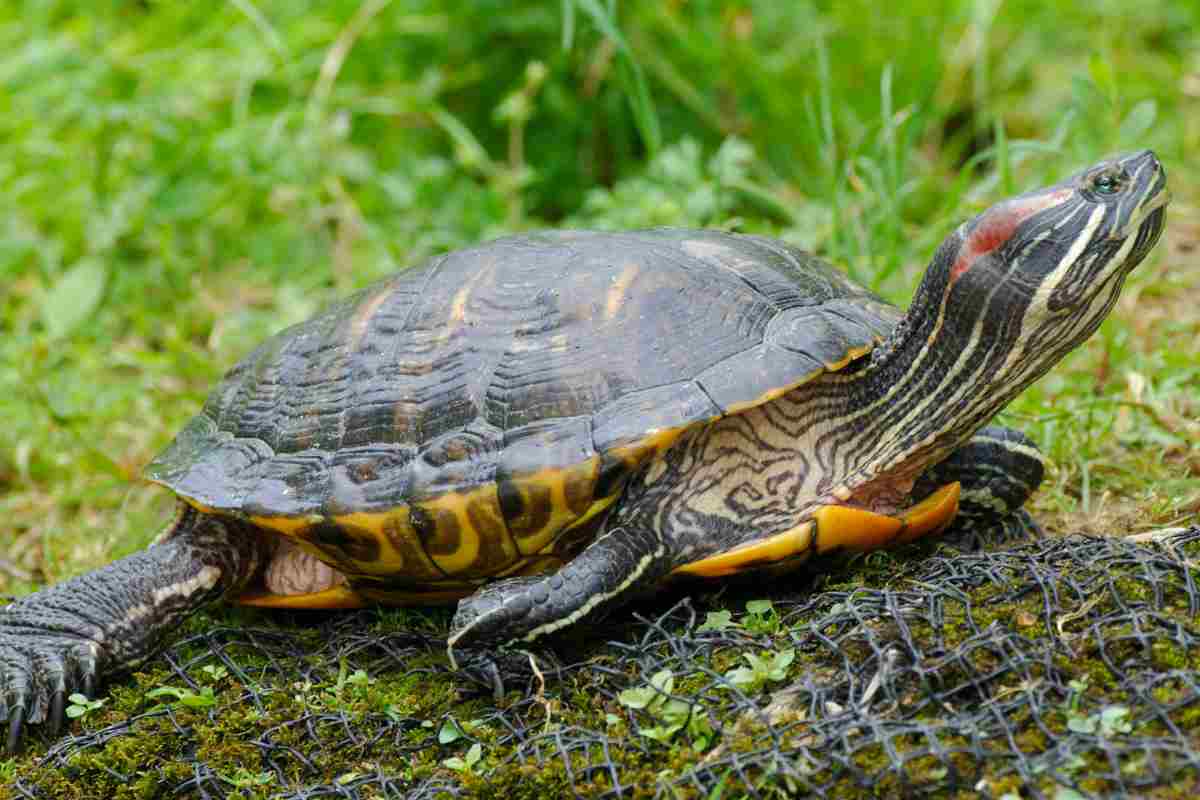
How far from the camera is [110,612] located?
3.71 m

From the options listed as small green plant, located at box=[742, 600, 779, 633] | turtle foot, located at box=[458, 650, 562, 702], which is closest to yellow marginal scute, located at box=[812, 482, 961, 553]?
small green plant, located at box=[742, 600, 779, 633]

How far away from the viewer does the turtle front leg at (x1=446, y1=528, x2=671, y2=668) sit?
322 centimetres

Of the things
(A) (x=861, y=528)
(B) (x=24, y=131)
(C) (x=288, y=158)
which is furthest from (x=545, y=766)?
(B) (x=24, y=131)

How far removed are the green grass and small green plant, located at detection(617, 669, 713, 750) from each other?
2.52m

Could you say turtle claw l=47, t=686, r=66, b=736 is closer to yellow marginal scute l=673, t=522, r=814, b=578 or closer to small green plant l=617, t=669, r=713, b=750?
small green plant l=617, t=669, r=713, b=750

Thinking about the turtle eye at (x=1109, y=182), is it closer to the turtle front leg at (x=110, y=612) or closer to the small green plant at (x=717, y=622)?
the small green plant at (x=717, y=622)

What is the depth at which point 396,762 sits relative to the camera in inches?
123

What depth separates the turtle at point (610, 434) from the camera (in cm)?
329

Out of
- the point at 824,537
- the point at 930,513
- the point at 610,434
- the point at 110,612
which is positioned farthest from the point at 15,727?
the point at 930,513

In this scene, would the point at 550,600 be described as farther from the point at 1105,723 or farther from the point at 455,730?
the point at 1105,723

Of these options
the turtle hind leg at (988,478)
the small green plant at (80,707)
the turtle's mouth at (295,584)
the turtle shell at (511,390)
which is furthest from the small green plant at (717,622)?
the small green plant at (80,707)

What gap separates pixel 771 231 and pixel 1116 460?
2.18 m

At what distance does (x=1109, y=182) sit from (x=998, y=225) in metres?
0.31

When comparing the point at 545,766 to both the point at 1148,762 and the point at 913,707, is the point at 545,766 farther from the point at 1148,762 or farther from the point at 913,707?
the point at 1148,762
